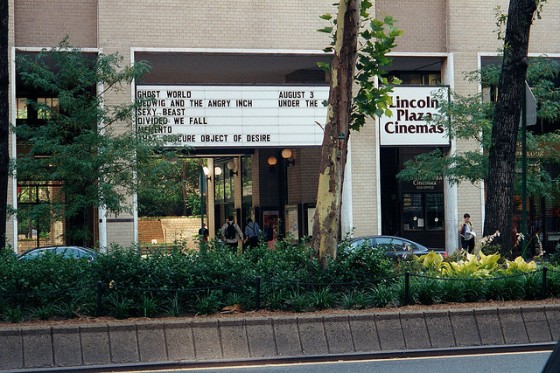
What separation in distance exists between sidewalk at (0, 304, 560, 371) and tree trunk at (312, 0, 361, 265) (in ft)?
8.23

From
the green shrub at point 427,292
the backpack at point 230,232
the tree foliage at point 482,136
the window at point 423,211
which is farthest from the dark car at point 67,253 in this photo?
the window at point 423,211

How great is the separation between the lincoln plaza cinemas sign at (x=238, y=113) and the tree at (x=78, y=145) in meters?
3.62

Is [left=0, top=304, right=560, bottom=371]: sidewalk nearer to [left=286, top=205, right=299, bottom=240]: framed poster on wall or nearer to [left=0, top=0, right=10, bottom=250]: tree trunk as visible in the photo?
[left=0, top=0, right=10, bottom=250]: tree trunk

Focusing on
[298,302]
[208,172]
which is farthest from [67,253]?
[208,172]

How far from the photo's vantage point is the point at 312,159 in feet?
128

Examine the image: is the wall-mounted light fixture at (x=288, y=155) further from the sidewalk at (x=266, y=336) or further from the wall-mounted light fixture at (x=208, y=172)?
the sidewalk at (x=266, y=336)

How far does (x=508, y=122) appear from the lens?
20031 millimetres

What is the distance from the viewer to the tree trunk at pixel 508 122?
64.7ft

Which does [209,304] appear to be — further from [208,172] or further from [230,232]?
[208,172]

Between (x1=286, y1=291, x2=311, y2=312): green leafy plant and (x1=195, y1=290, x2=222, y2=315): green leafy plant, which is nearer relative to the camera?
(x1=195, y1=290, x2=222, y2=315): green leafy plant

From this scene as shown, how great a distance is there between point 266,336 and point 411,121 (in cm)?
2037

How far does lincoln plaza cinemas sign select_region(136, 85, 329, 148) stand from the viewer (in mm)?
30734

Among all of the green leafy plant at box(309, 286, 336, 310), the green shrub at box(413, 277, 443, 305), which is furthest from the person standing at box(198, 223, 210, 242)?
the green shrub at box(413, 277, 443, 305)

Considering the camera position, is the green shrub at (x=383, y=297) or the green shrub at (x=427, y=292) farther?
the green shrub at (x=427, y=292)
